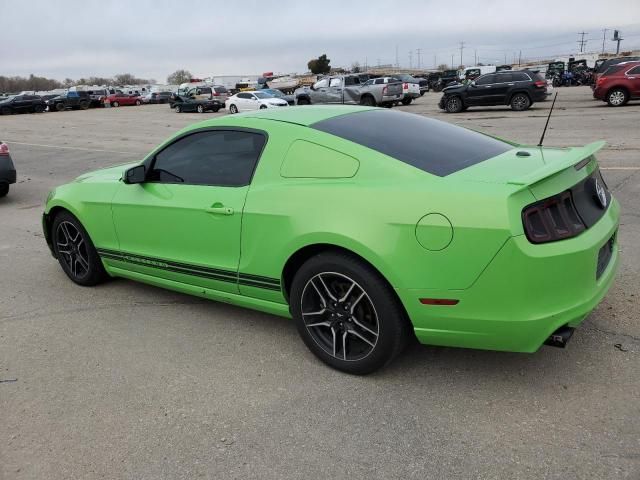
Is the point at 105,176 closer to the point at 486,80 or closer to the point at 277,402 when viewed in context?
the point at 277,402

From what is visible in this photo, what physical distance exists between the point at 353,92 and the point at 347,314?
2485 centimetres

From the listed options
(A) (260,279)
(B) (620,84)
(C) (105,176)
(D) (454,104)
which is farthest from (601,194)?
(D) (454,104)

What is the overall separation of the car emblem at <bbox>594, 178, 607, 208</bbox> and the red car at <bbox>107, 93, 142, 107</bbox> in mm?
55083

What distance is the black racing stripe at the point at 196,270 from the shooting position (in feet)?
11.8

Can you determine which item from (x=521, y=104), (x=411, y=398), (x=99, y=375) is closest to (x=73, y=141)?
(x=521, y=104)

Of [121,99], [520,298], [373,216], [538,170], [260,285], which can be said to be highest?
[538,170]

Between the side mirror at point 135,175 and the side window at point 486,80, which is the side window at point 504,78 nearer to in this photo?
the side window at point 486,80

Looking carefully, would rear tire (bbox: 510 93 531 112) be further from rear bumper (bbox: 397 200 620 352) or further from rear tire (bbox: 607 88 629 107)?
rear bumper (bbox: 397 200 620 352)

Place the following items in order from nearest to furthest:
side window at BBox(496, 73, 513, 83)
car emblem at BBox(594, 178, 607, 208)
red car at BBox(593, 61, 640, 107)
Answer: car emblem at BBox(594, 178, 607, 208) < red car at BBox(593, 61, 640, 107) < side window at BBox(496, 73, 513, 83)

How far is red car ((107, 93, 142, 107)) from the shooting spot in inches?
2082

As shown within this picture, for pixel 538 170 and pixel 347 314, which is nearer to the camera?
pixel 538 170

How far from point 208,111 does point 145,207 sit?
33.6m

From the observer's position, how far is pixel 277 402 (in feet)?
10.3

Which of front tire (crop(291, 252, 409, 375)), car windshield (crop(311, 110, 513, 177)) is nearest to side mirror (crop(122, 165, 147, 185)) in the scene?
car windshield (crop(311, 110, 513, 177))
